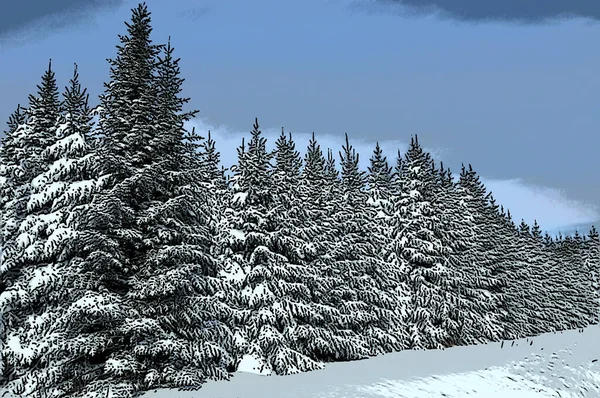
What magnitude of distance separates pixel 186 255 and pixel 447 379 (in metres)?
8.91

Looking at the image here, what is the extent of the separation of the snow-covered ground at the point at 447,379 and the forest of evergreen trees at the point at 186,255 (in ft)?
6.12

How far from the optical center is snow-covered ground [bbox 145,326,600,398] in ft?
48.7

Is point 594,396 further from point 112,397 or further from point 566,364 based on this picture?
point 112,397

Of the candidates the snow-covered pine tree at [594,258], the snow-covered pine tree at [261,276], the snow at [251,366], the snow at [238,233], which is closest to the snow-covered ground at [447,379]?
the snow at [251,366]

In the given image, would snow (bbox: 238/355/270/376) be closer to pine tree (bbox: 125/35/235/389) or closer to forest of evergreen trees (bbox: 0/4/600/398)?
forest of evergreen trees (bbox: 0/4/600/398)

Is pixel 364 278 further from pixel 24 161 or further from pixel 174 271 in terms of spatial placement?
pixel 24 161

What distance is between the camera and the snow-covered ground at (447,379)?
1484 centimetres

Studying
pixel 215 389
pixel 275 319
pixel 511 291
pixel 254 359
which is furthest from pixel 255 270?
pixel 511 291

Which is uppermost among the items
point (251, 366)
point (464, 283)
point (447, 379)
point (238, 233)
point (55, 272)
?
point (238, 233)

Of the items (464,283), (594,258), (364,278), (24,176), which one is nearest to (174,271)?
(24,176)

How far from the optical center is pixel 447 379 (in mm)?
16750

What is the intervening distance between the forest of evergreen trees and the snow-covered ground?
1866 mm

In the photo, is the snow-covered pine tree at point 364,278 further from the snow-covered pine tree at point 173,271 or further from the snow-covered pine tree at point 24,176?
the snow-covered pine tree at point 24,176

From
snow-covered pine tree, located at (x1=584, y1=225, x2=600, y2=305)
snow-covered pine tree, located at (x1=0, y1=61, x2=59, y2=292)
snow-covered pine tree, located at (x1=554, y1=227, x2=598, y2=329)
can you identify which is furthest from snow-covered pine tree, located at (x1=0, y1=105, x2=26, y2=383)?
snow-covered pine tree, located at (x1=584, y1=225, x2=600, y2=305)
